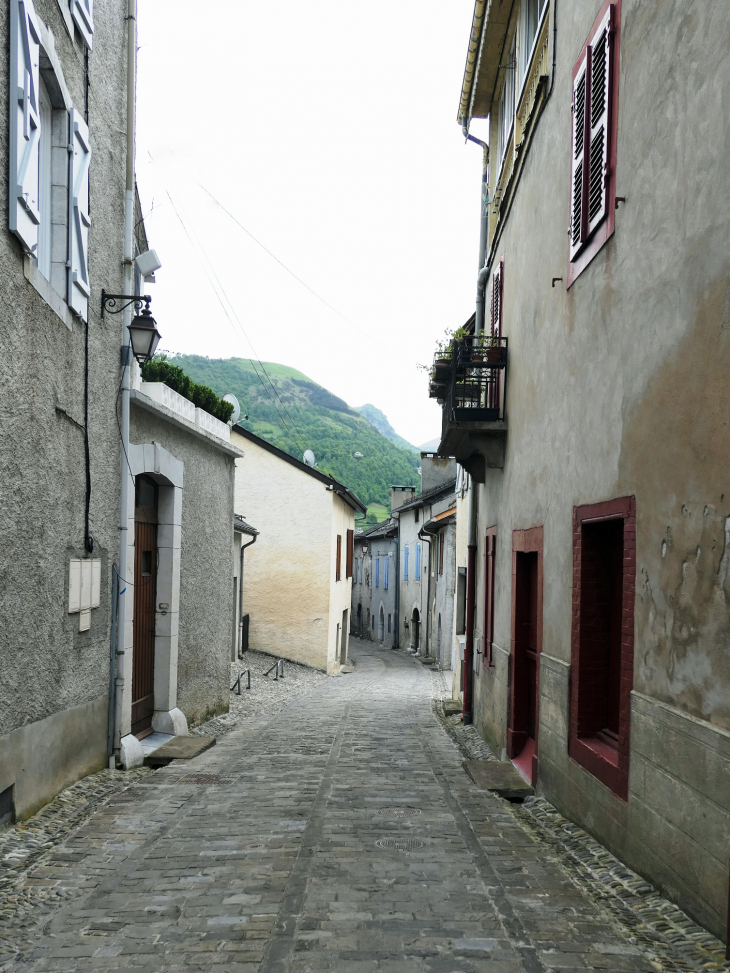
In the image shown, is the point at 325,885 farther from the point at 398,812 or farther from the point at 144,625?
the point at 144,625

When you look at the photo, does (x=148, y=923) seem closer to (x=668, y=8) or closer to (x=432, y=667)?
(x=668, y=8)

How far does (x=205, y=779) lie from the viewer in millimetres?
8102

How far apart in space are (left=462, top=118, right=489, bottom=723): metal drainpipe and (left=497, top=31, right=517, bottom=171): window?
1.05 m

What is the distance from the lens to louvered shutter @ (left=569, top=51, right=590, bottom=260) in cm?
673

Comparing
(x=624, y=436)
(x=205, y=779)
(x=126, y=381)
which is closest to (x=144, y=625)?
(x=205, y=779)

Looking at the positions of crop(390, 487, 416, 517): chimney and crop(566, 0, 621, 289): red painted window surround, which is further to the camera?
crop(390, 487, 416, 517): chimney

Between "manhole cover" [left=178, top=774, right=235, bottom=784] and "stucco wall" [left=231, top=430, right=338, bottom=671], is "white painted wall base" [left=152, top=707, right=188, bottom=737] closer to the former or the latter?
"manhole cover" [left=178, top=774, right=235, bottom=784]

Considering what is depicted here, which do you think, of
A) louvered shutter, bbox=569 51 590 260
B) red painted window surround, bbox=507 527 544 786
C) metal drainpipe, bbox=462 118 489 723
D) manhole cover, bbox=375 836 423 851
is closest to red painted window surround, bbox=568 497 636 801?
manhole cover, bbox=375 836 423 851

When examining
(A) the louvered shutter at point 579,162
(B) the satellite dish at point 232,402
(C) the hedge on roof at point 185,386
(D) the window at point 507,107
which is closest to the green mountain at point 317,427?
(B) the satellite dish at point 232,402

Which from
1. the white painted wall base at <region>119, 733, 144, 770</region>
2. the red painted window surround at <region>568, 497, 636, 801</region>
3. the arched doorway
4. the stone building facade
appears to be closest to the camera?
the stone building facade

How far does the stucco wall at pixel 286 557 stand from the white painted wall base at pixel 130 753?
16913 mm

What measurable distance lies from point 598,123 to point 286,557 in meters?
20.6

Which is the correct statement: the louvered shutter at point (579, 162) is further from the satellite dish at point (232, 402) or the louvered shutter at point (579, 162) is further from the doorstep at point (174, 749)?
the satellite dish at point (232, 402)

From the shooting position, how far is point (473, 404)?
12.1m
